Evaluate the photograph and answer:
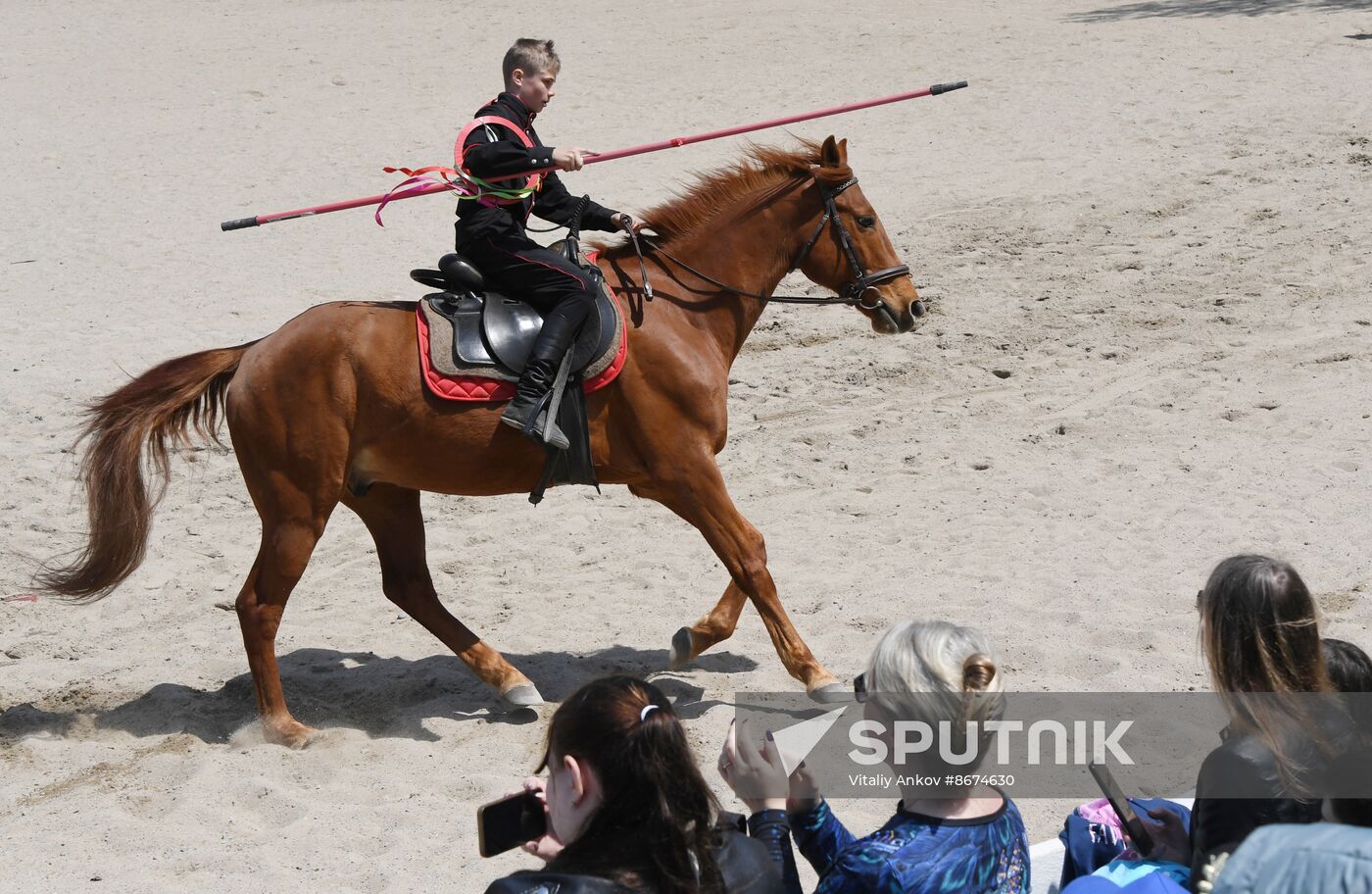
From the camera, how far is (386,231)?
13.4 metres

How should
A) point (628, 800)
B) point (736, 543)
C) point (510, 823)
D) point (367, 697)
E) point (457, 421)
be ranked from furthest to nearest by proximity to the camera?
point (367, 697), point (736, 543), point (457, 421), point (510, 823), point (628, 800)

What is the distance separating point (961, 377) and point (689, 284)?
13.3 feet

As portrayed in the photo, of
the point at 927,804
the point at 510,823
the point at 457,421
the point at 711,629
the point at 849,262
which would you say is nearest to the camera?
the point at 510,823

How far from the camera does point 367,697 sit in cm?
613

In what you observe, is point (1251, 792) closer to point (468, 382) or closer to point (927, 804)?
point (927, 804)

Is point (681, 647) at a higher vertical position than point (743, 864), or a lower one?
lower

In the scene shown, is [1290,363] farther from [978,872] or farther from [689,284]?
[978,872]

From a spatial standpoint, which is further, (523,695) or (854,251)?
(854,251)

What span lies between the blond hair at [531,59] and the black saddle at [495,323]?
Answer: 0.86 metres

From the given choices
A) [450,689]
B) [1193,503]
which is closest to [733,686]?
[450,689]

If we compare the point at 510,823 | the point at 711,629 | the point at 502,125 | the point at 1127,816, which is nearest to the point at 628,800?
the point at 510,823

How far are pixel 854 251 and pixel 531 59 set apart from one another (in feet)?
5.63

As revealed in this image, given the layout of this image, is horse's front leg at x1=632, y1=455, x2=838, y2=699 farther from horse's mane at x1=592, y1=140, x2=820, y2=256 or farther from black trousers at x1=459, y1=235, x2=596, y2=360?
horse's mane at x1=592, y1=140, x2=820, y2=256

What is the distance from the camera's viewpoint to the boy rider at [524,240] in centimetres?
555
